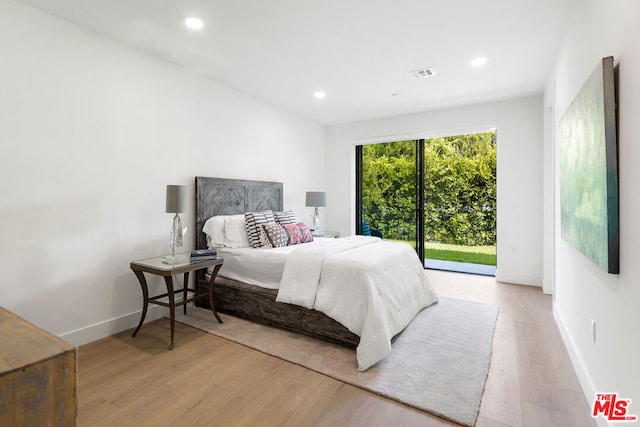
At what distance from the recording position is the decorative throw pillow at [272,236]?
11.7 ft

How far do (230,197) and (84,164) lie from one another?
5.29 ft

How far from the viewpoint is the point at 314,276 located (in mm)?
2764

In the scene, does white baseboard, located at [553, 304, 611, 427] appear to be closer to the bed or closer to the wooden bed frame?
the bed

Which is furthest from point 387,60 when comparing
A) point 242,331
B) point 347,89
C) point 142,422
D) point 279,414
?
point 142,422

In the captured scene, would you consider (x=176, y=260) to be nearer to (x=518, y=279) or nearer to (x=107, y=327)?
(x=107, y=327)

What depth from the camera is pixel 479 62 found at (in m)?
3.42

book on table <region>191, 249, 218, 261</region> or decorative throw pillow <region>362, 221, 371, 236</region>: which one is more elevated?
decorative throw pillow <region>362, 221, 371, 236</region>

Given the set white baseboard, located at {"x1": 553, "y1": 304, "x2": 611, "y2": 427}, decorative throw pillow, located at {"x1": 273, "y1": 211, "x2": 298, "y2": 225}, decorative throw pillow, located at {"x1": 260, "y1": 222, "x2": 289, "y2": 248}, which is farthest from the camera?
decorative throw pillow, located at {"x1": 273, "y1": 211, "x2": 298, "y2": 225}

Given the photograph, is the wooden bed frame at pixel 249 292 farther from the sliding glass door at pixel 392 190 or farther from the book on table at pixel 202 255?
the sliding glass door at pixel 392 190

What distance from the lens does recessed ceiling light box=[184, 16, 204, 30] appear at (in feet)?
8.60

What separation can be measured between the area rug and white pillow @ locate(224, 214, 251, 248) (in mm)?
794

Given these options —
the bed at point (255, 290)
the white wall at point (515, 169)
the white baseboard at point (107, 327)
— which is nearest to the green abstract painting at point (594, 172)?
the bed at point (255, 290)

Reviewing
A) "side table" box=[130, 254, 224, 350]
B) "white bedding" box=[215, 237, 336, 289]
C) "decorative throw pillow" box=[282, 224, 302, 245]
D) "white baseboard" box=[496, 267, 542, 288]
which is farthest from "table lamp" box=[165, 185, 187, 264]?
"white baseboard" box=[496, 267, 542, 288]

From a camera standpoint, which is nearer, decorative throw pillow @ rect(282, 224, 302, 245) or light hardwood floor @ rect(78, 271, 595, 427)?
light hardwood floor @ rect(78, 271, 595, 427)
